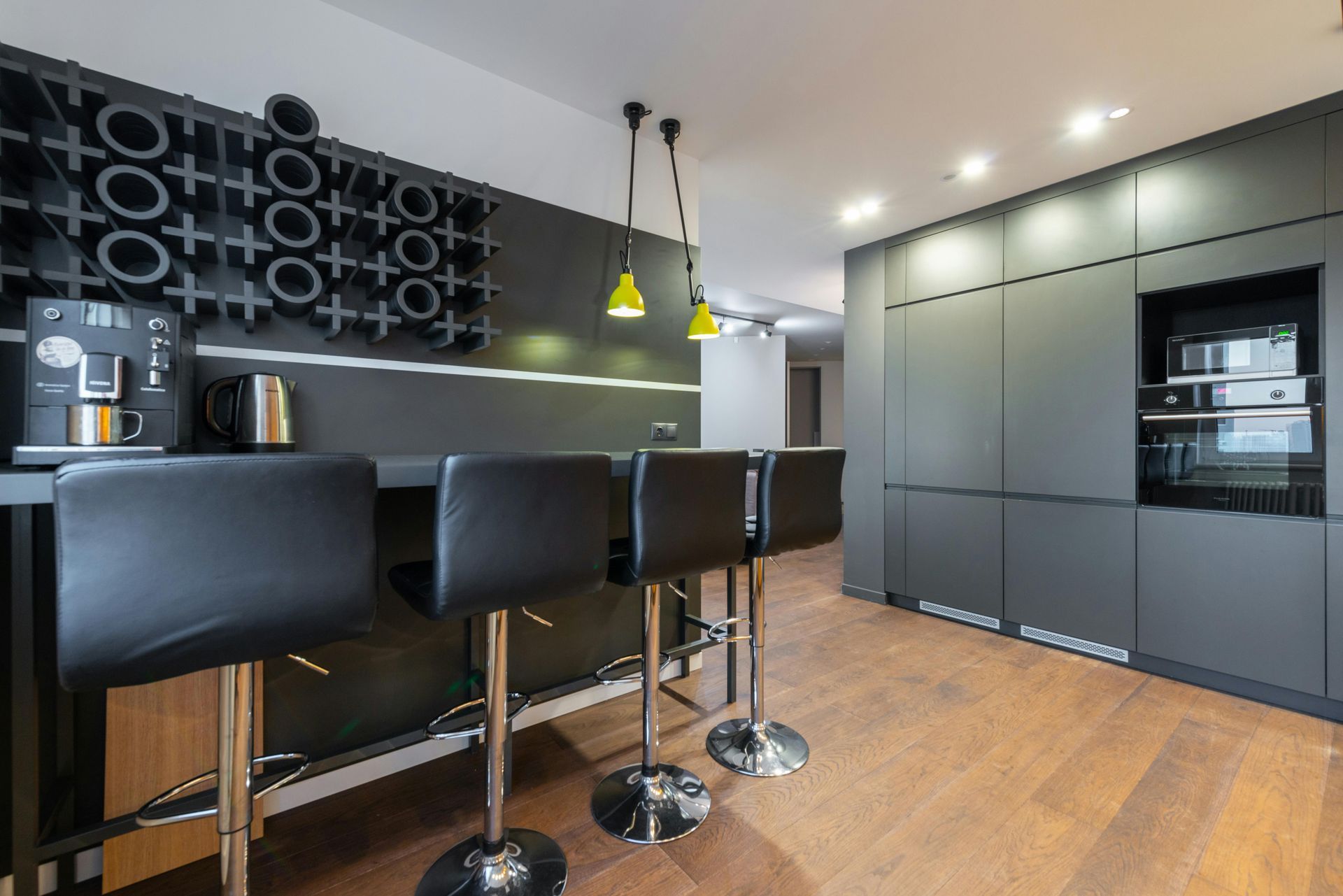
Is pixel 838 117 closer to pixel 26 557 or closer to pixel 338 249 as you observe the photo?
pixel 338 249

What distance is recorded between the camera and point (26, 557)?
98 cm

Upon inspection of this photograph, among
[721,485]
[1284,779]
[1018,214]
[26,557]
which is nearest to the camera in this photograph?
[26,557]

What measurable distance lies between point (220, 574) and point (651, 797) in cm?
134

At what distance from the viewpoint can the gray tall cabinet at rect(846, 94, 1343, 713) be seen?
2293 millimetres

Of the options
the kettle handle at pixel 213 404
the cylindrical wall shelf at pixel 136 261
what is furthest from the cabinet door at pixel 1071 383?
the cylindrical wall shelf at pixel 136 261

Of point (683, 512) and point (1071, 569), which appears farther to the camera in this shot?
point (1071, 569)

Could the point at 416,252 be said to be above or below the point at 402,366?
above

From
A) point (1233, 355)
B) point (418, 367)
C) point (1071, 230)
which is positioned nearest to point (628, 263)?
point (418, 367)

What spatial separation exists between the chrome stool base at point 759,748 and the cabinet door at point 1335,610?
220 cm

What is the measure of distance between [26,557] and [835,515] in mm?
2012

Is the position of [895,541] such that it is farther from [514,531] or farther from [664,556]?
[514,531]

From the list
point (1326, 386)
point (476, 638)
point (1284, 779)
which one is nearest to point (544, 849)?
point (476, 638)

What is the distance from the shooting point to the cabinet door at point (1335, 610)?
220cm

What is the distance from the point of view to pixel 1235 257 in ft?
8.07
